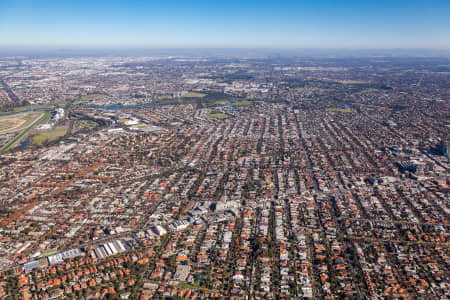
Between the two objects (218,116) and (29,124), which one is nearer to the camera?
(29,124)

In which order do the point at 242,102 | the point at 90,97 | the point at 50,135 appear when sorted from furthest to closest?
the point at 90,97 < the point at 242,102 < the point at 50,135

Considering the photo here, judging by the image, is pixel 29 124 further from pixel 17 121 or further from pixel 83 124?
pixel 83 124

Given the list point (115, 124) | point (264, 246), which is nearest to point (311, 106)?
point (115, 124)

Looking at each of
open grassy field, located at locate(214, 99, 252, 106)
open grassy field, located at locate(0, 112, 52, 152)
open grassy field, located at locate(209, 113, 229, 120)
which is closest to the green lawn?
open grassy field, located at locate(214, 99, 252, 106)

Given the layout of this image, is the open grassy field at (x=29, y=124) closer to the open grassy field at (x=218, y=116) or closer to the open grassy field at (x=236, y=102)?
the open grassy field at (x=218, y=116)

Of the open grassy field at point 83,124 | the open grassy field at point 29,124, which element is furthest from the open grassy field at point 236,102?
the open grassy field at point 29,124

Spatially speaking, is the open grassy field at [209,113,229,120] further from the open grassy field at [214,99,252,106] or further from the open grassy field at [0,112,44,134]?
the open grassy field at [0,112,44,134]

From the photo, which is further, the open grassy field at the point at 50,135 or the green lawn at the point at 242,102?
the green lawn at the point at 242,102

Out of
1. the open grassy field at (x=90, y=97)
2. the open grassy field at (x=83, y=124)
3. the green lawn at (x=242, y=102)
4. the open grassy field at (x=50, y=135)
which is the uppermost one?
the open grassy field at (x=90, y=97)

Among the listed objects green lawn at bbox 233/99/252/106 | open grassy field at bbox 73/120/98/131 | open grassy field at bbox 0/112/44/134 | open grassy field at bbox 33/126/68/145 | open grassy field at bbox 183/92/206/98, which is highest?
open grassy field at bbox 183/92/206/98

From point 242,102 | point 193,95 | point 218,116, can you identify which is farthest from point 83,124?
point 242,102
